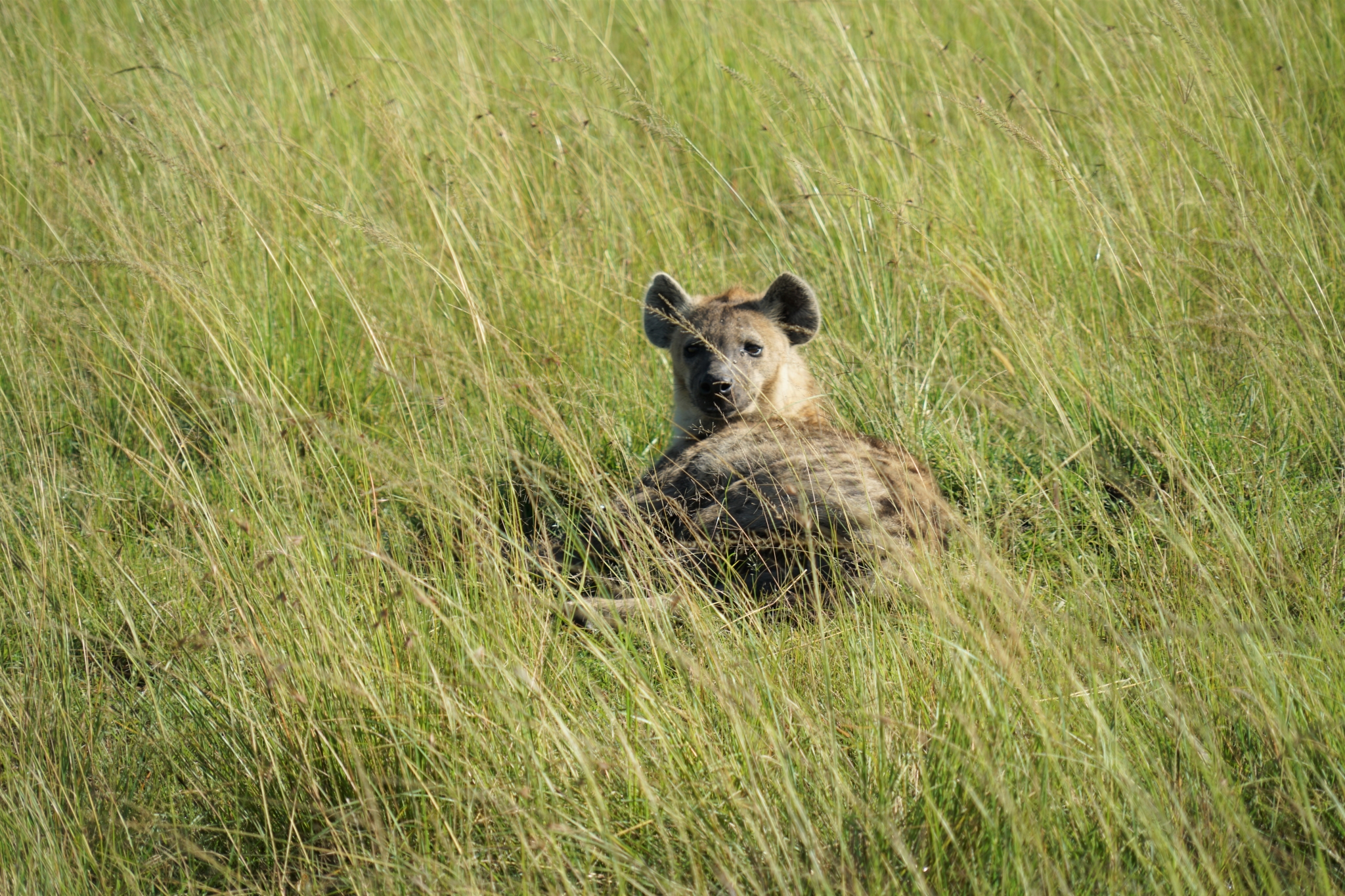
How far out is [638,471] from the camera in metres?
4.03

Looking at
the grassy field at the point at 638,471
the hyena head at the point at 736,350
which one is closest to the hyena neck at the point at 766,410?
the hyena head at the point at 736,350

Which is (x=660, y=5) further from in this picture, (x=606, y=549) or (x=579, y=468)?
(x=579, y=468)

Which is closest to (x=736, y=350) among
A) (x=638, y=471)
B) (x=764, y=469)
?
(x=638, y=471)

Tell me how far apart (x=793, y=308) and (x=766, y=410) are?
419 millimetres

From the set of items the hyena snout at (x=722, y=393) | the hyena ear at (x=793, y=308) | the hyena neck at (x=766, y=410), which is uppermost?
the hyena ear at (x=793, y=308)

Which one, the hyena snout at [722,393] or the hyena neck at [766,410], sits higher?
the hyena snout at [722,393]

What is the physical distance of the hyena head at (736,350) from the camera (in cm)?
421

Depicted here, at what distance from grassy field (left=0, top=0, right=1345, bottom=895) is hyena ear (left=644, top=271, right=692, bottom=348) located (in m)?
0.20

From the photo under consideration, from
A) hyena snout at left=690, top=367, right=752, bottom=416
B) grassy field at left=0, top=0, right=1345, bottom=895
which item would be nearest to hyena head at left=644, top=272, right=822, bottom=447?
hyena snout at left=690, top=367, right=752, bottom=416

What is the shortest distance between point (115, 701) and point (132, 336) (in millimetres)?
1936

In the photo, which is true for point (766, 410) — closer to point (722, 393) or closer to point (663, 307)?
point (722, 393)

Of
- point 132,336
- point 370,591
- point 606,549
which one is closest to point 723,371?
point 606,549

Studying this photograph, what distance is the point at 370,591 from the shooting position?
2666 mm

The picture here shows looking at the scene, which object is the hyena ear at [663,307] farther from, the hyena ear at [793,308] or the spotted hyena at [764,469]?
the hyena ear at [793,308]
